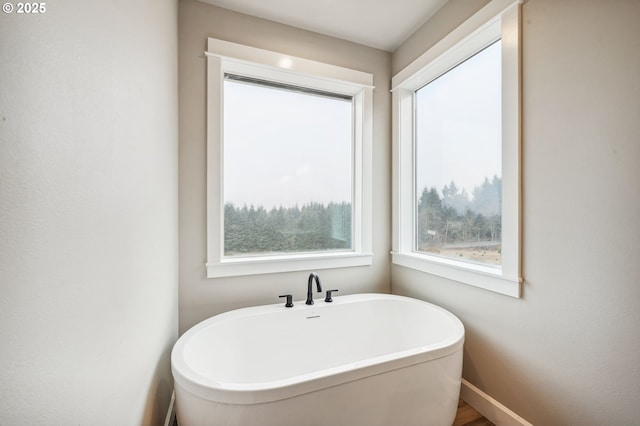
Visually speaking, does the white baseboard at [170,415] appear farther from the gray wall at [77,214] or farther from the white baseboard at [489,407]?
the white baseboard at [489,407]

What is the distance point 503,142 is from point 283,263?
5.38 ft

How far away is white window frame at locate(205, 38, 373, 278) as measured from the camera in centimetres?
195

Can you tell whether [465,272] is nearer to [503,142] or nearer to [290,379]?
[503,142]

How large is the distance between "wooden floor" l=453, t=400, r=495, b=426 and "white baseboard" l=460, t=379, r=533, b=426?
0.08 feet

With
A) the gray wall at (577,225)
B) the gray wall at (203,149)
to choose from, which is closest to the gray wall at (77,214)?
the gray wall at (203,149)

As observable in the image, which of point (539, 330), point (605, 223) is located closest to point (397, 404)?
point (539, 330)

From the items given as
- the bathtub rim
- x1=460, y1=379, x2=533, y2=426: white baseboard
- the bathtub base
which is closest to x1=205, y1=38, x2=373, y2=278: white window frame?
the bathtub rim

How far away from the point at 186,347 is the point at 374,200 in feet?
5.77

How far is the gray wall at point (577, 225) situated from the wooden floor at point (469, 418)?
22cm

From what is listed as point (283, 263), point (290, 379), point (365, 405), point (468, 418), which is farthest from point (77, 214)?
point (468, 418)

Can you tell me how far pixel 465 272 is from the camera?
5.88 ft

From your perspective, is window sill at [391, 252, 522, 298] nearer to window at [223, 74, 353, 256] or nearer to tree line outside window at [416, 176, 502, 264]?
tree line outside window at [416, 176, 502, 264]

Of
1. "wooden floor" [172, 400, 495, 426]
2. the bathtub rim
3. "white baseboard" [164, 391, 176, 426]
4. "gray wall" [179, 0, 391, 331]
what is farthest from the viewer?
"gray wall" [179, 0, 391, 331]

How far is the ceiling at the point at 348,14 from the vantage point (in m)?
1.94
